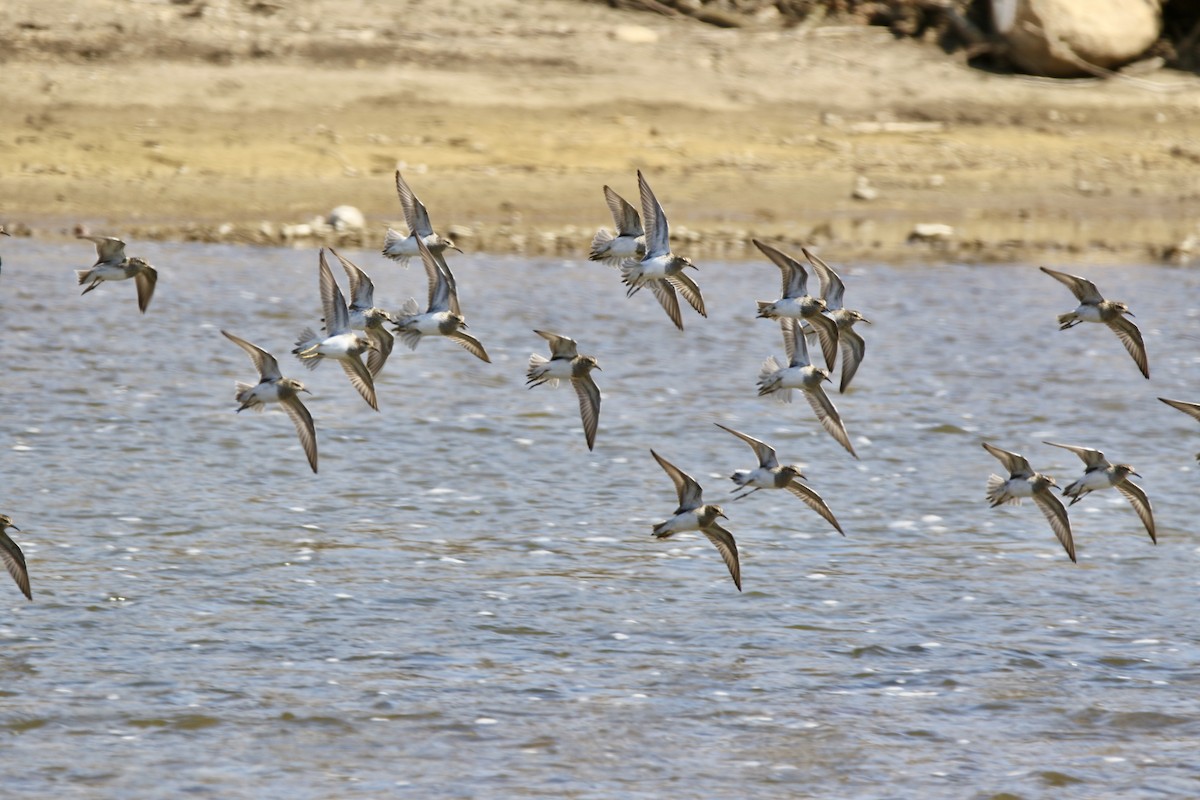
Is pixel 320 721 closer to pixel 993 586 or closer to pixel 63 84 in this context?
→ pixel 993 586

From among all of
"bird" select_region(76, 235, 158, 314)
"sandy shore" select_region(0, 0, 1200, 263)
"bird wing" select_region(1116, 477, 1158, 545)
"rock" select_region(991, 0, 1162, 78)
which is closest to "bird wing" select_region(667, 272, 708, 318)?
"bird wing" select_region(1116, 477, 1158, 545)

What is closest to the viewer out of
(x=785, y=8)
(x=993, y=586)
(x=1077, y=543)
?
(x=993, y=586)

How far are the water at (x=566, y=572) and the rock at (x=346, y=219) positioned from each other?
3.96 ft

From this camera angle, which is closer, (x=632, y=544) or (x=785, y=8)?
(x=632, y=544)

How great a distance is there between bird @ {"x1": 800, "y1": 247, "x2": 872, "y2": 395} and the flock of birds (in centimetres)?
2

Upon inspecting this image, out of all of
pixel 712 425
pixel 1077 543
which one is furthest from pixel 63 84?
pixel 1077 543

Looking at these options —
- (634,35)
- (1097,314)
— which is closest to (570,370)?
(1097,314)

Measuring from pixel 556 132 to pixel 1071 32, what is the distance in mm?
7165

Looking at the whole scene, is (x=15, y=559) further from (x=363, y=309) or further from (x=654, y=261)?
(x=654, y=261)

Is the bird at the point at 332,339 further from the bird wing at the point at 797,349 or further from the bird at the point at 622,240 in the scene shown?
the bird wing at the point at 797,349

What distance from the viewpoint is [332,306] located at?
1059cm

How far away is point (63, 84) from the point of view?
22.2 meters

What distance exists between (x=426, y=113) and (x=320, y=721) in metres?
13.7

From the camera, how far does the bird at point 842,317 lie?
Result: 11.2m
